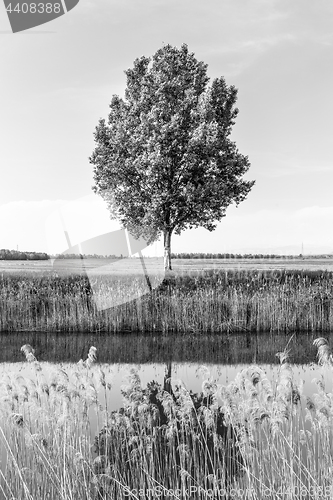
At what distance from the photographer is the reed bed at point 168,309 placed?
16.5m

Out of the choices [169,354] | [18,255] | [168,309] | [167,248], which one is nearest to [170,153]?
[167,248]

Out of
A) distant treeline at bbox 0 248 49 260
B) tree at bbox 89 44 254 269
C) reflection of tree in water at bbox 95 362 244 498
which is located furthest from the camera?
distant treeline at bbox 0 248 49 260

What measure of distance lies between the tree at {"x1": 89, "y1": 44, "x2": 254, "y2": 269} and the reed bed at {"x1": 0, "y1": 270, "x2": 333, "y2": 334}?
13801 millimetres

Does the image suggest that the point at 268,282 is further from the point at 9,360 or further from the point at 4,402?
the point at 4,402

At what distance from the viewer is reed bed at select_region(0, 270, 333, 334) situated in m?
16.5

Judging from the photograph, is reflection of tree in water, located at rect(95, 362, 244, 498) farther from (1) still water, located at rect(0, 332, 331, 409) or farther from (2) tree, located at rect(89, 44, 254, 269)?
(2) tree, located at rect(89, 44, 254, 269)

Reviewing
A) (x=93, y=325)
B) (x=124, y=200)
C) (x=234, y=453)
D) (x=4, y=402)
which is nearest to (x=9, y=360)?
(x=93, y=325)

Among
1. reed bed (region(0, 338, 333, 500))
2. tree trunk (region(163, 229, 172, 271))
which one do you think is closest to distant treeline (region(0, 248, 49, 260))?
tree trunk (region(163, 229, 172, 271))

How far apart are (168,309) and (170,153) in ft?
56.8

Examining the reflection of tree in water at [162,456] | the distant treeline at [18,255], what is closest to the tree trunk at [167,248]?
the reflection of tree in water at [162,456]

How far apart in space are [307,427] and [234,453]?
56.2 inches

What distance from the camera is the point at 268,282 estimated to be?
1944 centimetres

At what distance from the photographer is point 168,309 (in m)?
16.6

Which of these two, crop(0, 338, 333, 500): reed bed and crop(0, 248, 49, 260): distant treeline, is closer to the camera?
crop(0, 338, 333, 500): reed bed
